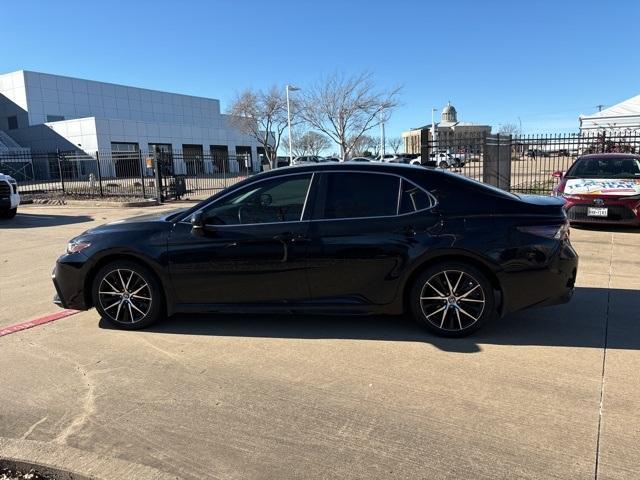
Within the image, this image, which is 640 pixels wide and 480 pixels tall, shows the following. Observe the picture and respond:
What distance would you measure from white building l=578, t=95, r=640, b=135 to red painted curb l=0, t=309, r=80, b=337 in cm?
2154

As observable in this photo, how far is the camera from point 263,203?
4.87 metres

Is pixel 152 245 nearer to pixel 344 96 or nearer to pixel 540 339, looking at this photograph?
pixel 540 339

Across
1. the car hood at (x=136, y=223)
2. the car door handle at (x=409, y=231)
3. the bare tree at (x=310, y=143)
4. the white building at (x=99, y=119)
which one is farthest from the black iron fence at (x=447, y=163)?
the bare tree at (x=310, y=143)

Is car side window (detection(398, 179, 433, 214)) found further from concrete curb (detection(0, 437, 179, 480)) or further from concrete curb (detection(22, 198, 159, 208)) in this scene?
concrete curb (detection(22, 198, 159, 208))

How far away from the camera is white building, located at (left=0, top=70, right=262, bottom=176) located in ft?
178

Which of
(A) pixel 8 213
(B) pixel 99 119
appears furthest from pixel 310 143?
(A) pixel 8 213

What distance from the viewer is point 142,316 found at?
200 inches

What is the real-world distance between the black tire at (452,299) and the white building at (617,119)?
19.9 meters

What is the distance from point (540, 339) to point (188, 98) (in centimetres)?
8031

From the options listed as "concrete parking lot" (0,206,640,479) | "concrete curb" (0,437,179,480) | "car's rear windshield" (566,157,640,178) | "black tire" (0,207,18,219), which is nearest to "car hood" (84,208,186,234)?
"concrete parking lot" (0,206,640,479)

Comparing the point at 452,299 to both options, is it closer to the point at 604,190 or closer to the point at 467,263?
the point at 467,263

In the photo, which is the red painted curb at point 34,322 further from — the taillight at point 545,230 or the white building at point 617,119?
the white building at point 617,119

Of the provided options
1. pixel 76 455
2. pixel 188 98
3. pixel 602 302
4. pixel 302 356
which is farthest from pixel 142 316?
pixel 188 98

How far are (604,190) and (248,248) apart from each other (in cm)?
834
